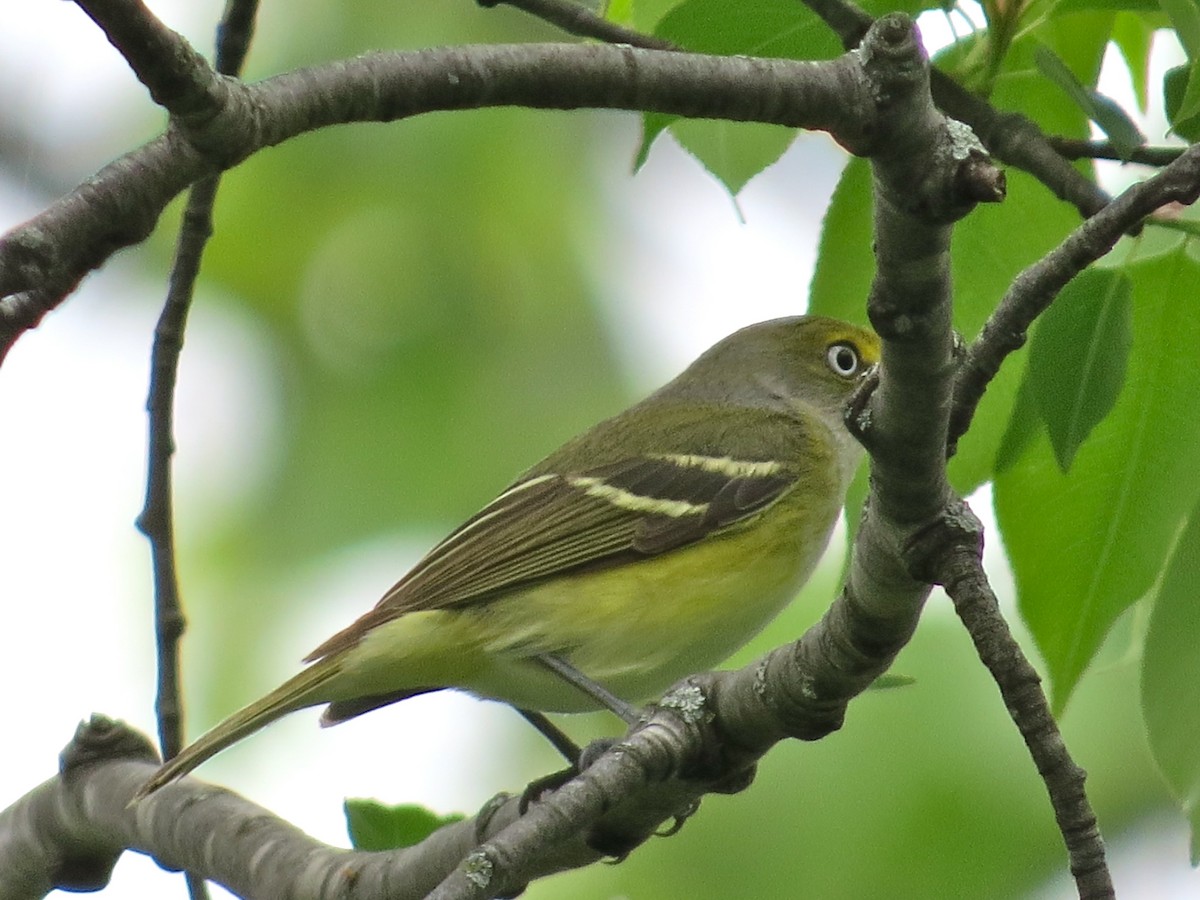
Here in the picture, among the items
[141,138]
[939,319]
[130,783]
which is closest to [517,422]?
[141,138]

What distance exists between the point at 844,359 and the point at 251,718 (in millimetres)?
3033

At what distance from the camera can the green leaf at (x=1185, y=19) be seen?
2.43 meters

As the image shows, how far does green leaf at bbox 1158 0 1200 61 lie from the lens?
2.43m

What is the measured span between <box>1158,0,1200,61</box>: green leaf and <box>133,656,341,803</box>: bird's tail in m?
2.45

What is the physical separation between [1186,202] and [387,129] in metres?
4.07

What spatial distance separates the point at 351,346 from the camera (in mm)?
5852

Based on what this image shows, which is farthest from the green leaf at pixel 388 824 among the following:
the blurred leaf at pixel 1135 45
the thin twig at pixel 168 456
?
the blurred leaf at pixel 1135 45

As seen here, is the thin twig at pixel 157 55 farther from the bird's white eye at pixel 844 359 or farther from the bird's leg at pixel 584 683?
the bird's white eye at pixel 844 359

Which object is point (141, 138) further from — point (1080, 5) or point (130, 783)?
point (1080, 5)

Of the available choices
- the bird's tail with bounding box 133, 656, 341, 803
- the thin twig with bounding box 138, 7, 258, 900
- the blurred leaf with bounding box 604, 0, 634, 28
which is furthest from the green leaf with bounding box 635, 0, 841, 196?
the bird's tail with bounding box 133, 656, 341, 803

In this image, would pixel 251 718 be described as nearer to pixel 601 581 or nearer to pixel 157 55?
pixel 601 581

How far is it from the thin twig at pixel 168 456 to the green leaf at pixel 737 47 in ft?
3.57

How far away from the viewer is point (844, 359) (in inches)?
230

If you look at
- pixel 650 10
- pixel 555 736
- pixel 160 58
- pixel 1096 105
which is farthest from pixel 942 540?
pixel 555 736
